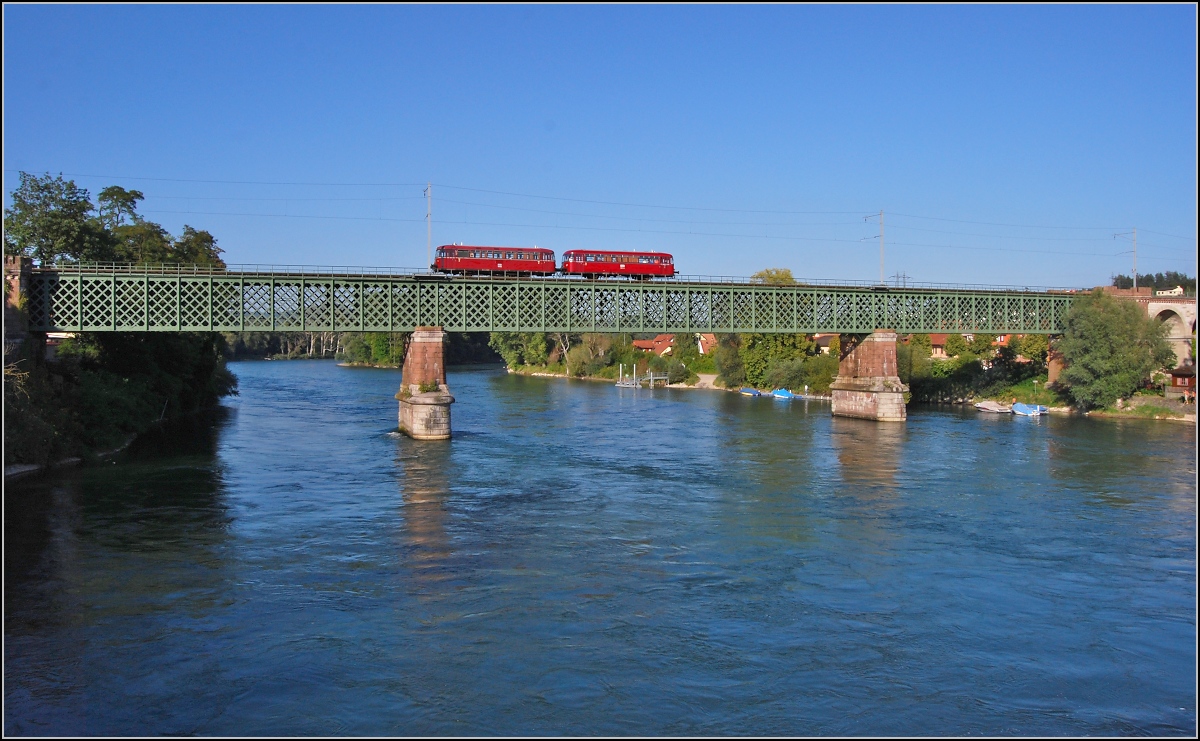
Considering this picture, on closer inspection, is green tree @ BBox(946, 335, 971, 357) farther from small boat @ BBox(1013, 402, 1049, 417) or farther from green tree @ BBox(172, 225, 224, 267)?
green tree @ BBox(172, 225, 224, 267)

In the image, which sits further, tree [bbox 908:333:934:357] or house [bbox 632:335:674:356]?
house [bbox 632:335:674:356]

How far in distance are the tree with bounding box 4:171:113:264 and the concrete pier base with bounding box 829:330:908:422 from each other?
182 feet

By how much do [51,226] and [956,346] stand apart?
249 ft

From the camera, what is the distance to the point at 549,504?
33438mm

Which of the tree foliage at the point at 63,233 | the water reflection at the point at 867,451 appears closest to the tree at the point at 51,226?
the tree foliage at the point at 63,233

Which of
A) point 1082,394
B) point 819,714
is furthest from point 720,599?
point 1082,394

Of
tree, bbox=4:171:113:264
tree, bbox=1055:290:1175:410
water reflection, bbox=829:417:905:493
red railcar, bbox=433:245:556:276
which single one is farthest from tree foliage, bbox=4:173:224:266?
tree, bbox=1055:290:1175:410

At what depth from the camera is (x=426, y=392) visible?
5272 centimetres

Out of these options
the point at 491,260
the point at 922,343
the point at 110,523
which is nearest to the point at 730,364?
the point at 922,343

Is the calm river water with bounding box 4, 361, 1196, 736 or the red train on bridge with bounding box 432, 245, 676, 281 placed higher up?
the red train on bridge with bounding box 432, 245, 676, 281

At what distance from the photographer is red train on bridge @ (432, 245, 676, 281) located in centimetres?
5919

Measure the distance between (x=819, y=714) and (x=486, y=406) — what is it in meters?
65.8

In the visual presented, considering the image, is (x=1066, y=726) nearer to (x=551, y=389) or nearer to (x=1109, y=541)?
(x=1109, y=541)

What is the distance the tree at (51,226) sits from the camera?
6412cm
